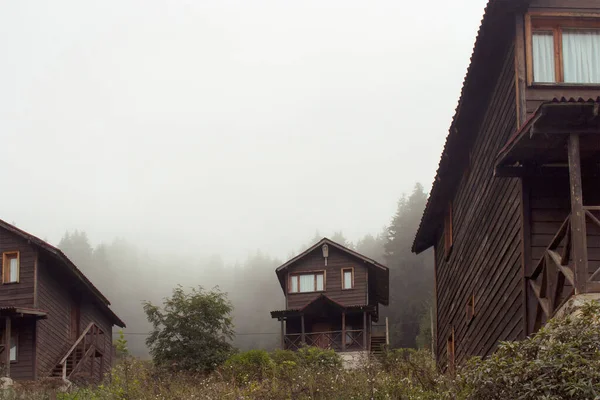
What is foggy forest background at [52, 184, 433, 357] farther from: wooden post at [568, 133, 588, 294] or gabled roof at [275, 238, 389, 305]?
wooden post at [568, 133, 588, 294]

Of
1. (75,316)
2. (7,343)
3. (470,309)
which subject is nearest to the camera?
(470,309)

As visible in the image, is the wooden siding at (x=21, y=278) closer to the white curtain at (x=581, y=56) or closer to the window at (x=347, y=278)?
the window at (x=347, y=278)

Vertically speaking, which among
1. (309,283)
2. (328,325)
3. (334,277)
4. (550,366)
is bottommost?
(550,366)

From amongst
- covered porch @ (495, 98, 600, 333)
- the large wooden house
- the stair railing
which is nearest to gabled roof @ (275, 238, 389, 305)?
the stair railing

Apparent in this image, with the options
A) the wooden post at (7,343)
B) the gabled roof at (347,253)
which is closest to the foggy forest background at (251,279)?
the gabled roof at (347,253)

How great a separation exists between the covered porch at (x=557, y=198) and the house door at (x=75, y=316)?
2993 centimetres

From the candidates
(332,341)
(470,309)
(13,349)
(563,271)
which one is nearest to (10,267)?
(13,349)

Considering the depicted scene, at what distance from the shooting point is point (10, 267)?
36.2m

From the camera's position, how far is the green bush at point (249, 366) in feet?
86.5

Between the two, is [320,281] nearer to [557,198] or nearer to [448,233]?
[448,233]

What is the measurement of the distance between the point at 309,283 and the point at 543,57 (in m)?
38.4

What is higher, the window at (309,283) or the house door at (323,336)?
the window at (309,283)

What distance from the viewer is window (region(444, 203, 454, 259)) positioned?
21688 mm

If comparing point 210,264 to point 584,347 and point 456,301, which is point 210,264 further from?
point 584,347
